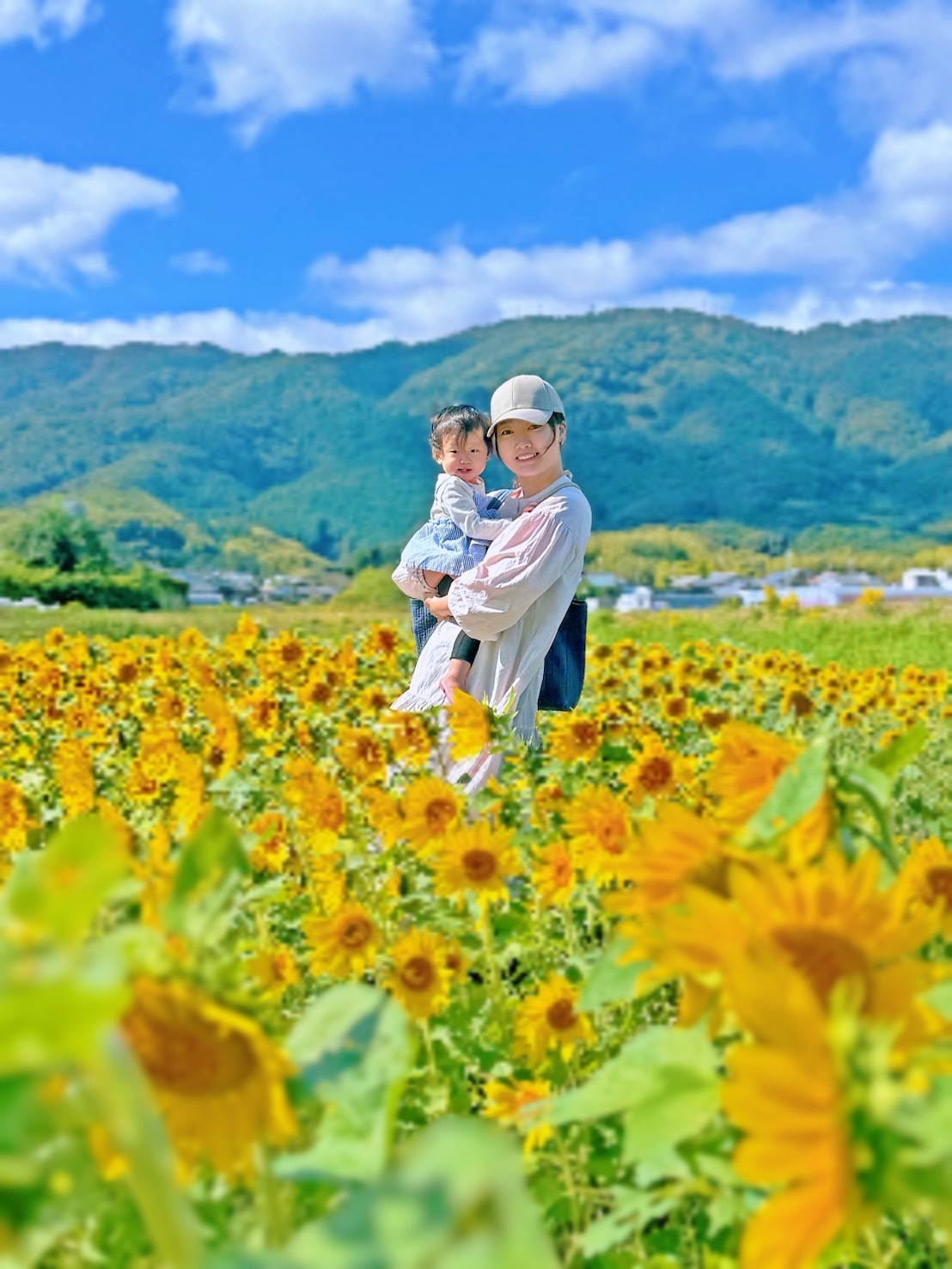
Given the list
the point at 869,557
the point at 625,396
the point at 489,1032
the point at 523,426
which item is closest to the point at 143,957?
the point at 489,1032

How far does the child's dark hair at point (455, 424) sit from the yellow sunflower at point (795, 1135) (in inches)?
129

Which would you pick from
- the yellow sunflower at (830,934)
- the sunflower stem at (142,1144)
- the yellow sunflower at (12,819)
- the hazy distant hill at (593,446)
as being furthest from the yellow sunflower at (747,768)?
the hazy distant hill at (593,446)

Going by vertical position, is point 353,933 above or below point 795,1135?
below

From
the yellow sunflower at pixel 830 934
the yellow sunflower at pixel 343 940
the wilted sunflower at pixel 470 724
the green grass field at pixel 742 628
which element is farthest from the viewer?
the green grass field at pixel 742 628

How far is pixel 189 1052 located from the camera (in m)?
0.71

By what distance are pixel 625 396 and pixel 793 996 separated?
7175 inches

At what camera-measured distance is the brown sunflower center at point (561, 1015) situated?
1.79 metres

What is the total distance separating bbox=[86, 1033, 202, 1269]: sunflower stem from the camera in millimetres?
486

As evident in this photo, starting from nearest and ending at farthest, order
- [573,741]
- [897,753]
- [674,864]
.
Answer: [674,864] < [897,753] < [573,741]

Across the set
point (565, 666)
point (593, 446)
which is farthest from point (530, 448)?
point (593, 446)

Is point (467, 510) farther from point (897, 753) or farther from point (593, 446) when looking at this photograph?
point (593, 446)

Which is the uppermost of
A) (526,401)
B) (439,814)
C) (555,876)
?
(526,401)

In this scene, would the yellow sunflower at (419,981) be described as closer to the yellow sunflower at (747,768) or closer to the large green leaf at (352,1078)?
the yellow sunflower at (747,768)

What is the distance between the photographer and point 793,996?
0.59 m
